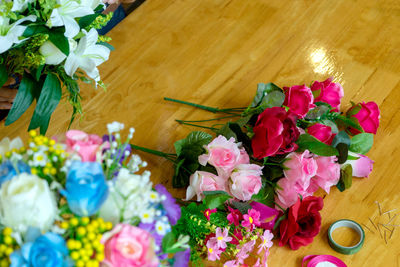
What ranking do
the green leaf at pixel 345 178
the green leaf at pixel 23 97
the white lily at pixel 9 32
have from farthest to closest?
the green leaf at pixel 345 178
the green leaf at pixel 23 97
the white lily at pixel 9 32

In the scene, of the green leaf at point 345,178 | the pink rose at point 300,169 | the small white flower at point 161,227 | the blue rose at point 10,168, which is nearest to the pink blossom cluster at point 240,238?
the pink rose at point 300,169

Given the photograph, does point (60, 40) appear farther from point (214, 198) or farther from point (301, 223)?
point (301, 223)

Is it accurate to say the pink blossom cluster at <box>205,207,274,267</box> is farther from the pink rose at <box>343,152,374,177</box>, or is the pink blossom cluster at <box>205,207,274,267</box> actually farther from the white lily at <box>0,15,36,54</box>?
the white lily at <box>0,15,36,54</box>

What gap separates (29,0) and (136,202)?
517 millimetres

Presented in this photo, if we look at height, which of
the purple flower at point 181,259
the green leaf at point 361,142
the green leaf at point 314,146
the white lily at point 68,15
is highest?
the white lily at point 68,15

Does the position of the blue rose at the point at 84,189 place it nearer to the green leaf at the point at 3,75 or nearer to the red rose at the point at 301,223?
the green leaf at the point at 3,75

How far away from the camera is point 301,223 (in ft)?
→ 3.49

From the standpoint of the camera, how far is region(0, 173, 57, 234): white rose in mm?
606

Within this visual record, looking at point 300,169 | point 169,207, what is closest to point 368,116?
point 300,169

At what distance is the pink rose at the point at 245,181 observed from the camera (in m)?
1.04

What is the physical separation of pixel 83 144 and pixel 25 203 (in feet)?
0.46

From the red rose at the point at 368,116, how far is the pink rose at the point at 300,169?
24 cm

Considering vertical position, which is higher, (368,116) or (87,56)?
(87,56)

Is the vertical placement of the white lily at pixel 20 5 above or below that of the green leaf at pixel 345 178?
above
